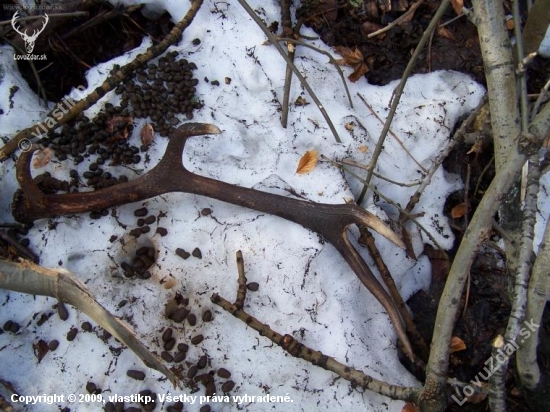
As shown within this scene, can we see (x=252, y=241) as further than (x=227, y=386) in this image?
Yes

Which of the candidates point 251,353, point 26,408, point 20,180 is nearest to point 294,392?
point 251,353

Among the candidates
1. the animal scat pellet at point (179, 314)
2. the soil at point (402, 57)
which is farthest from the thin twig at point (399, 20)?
the animal scat pellet at point (179, 314)

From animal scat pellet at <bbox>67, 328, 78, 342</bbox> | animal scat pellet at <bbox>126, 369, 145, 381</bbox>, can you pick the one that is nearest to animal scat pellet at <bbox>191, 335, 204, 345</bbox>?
animal scat pellet at <bbox>126, 369, 145, 381</bbox>

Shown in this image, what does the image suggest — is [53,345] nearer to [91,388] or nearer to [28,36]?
[91,388]

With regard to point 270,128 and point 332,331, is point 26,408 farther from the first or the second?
point 270,128

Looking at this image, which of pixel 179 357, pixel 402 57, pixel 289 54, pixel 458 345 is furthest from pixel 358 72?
pixel 179 357

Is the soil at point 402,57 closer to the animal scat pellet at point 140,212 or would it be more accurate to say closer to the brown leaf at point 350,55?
the brown leaf at point 350,55
